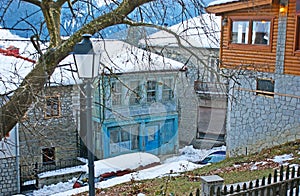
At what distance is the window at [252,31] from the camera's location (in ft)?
33.1

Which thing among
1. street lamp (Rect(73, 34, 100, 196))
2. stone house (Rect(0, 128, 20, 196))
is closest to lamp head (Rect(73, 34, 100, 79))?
street lamp (Rect(73, 34, 100, 196))

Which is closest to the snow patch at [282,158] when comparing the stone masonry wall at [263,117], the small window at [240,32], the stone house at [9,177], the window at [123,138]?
the stone masonry wall at [263,117]

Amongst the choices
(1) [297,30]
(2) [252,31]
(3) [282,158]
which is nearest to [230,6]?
(2) [252,31]

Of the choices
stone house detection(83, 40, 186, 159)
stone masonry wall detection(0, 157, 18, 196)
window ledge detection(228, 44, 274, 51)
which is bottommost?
stone masonry wall detection(0, 157, 18, 196)

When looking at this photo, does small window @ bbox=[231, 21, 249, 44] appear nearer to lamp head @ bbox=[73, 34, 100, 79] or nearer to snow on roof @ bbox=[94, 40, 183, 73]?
snow on roof @ bbox=[94, 40, 183, 73]

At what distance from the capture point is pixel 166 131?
1659cm

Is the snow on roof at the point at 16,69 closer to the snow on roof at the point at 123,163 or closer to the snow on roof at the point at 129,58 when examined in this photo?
the snow on roof at the point at 129,58

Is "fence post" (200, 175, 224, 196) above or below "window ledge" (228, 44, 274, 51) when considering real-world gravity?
below

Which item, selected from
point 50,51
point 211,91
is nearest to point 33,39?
point 50,51

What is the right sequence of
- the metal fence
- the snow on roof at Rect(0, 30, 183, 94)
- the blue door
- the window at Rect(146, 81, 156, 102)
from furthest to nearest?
the blue door
the window at Rect(146, 81, 156, 102)
the metal fence
the snow on roof at Rect(0, 30, 183, 94)

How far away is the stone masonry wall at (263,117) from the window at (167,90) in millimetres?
4404

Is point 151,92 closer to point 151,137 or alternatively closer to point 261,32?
point 151,137

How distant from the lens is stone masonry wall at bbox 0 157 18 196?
37.8 feet

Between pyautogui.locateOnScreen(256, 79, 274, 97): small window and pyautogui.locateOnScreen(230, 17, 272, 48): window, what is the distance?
108 centimetres
